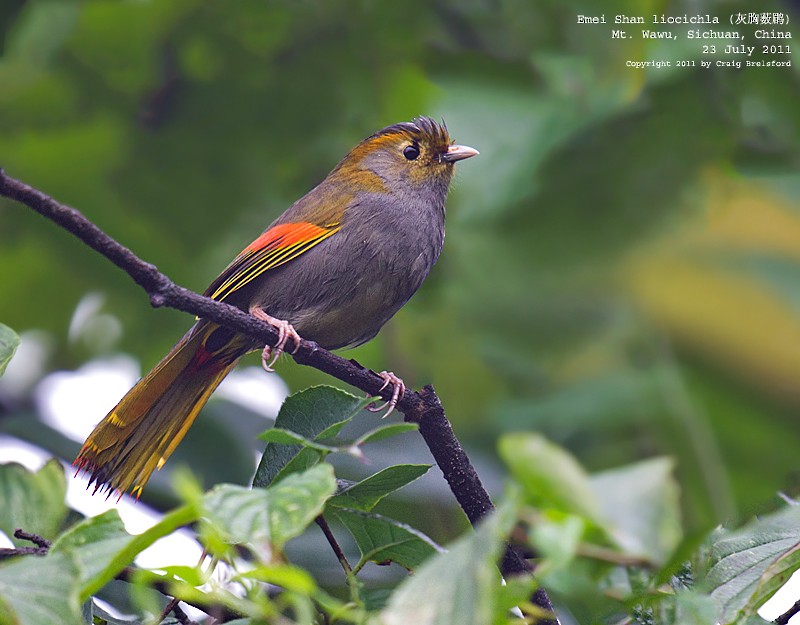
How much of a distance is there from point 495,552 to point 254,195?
11.7 feet

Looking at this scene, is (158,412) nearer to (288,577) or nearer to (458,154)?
(458,154)

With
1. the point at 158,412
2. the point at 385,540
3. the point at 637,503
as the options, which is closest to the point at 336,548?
the point at 385,540

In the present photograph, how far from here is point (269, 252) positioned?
377cm

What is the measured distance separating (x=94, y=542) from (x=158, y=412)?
181cm

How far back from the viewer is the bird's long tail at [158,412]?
301cm

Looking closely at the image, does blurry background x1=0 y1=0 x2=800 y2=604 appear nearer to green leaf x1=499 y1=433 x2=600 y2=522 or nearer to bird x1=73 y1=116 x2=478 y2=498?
bird x1=73 y1=116 x2=478 y2=498

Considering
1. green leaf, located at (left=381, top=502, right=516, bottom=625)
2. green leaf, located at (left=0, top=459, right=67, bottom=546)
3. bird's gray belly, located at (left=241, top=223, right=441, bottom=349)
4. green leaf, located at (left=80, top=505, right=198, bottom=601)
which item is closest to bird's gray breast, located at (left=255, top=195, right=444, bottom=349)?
bird's gray belly, located at (left=241, top=223, right=441, bottom=349)

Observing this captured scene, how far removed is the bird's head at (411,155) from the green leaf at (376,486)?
8.32ft

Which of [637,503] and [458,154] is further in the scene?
[458,154]

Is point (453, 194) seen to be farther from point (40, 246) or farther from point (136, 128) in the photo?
point (40, 246)

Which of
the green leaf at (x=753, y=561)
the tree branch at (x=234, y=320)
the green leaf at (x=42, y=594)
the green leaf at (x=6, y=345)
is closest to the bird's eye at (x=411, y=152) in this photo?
the tree branch at (x=234, y=320)

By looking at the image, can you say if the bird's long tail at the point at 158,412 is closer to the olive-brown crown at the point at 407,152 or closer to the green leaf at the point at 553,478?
the olive-brown crown at the point at 407,152

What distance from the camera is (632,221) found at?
14.9 feet

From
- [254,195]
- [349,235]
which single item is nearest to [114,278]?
[254,195]
